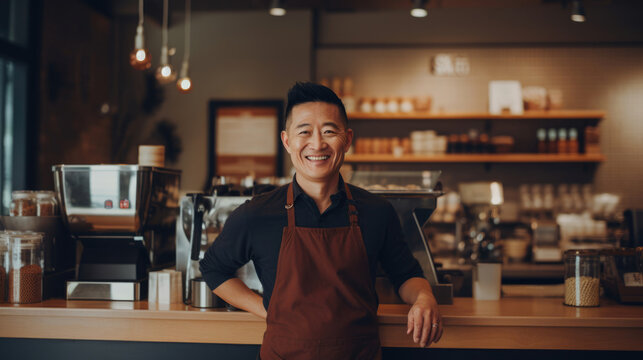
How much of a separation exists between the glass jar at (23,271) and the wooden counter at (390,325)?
0.06m

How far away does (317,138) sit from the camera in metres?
1.66

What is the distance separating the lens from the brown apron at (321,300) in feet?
5.25

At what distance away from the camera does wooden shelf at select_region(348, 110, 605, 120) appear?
4.98 m

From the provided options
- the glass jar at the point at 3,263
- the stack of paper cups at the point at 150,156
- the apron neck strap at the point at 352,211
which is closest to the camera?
the apron neck strap at the point at 352,211

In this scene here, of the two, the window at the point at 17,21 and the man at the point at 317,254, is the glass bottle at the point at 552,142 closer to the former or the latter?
the man at the point at 317,254

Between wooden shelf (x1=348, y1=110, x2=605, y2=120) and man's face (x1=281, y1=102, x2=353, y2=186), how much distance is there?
3.47m

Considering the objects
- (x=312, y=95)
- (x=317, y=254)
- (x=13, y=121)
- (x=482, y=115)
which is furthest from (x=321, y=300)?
(x=482, y=115)

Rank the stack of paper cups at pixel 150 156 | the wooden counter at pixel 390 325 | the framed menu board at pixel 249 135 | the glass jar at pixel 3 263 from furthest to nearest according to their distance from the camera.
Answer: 1. the framed menu board at pixel 249 135
2. the stack of paper cups at pixel 150 156
3. the glass jar at pixel 3 263
4. the wooden counter at pixel 390 325

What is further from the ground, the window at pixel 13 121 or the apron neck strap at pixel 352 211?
the window at pixel 13 121

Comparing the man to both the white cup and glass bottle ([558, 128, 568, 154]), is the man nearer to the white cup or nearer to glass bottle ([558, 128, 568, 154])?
the white cup

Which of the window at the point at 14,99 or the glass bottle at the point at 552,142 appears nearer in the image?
the window at the point at 14,99

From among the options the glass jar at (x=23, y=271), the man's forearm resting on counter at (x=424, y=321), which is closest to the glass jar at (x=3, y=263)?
the glass jar at (x=23, y=271)

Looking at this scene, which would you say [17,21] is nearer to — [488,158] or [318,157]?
[318,157]

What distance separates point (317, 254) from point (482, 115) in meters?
3.78
